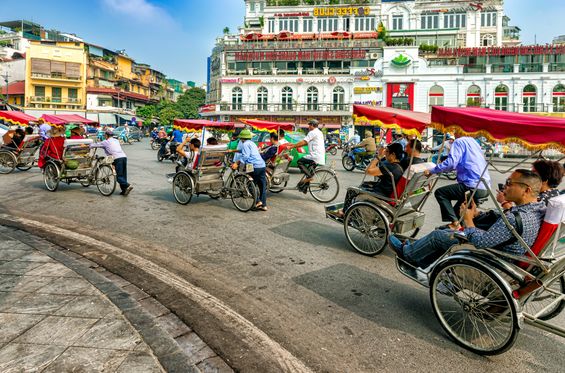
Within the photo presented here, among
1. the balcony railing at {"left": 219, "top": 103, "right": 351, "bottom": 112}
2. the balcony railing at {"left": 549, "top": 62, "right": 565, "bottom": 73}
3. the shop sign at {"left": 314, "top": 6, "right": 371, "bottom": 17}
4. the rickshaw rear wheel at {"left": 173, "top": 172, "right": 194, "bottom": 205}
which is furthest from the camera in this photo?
the shop sign at {"left": 314, "top": 6, "right": 371, "bottom": 17}

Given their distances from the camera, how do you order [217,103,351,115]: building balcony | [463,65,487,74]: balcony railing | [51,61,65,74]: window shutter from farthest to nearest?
[51,61,65,74]: window shutter → [217,103,351,115]: building balcony → [463,65,487,74]: balcony railing

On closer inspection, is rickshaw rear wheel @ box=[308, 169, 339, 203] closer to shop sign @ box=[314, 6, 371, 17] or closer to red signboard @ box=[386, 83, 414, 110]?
red signboard @ box=[386, 83, 414, 110]

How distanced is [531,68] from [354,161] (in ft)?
143

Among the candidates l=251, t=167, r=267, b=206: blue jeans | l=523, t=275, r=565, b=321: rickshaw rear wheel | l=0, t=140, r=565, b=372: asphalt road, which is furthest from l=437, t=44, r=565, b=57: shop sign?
l=523, t=275, r=565, b=321: rickshaw rear wheel

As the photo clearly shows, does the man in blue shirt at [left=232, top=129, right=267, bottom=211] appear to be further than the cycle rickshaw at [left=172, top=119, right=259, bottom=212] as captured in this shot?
No

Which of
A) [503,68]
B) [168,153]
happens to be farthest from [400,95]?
[168,153]

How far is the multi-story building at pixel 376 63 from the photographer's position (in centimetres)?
4956

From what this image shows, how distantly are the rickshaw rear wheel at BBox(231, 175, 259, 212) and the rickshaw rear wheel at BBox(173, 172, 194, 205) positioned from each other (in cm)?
96

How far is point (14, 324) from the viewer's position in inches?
139

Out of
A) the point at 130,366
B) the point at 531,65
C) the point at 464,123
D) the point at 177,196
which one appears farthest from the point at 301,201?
the point at 531,65

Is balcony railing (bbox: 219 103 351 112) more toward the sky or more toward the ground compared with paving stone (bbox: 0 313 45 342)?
more toward the sky

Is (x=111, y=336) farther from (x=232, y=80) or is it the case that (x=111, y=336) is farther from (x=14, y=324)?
(x=232, y=80)

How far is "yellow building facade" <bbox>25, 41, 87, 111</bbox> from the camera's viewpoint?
54562mm

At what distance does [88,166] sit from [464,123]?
29.9 feet
